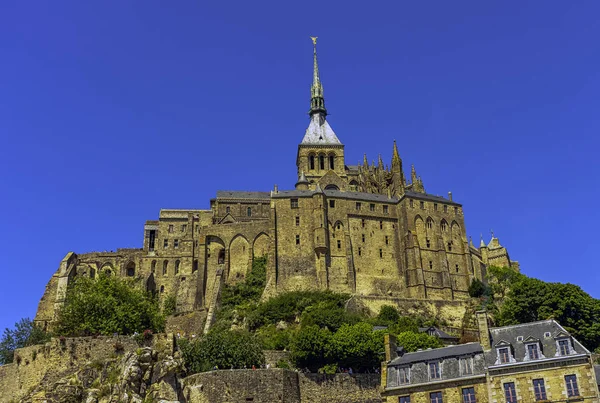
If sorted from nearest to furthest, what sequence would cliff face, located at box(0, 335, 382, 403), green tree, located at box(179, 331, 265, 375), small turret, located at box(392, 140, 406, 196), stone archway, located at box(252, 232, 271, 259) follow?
1. cliff face, located at box(0, 335, 382, 403)
2. green tree, located at box(179, 331, 265, 375)
3. stone archway, located at box(252, 232, 271, 259)
4. small turret, located at box(392, 140, 406, 196)

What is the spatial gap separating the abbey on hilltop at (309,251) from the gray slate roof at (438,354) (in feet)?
138

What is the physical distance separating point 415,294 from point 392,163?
3020cm

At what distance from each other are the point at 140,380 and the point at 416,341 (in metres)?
24.9

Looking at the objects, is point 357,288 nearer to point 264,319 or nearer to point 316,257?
point 316,257

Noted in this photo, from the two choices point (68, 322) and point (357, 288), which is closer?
point (68, 322)

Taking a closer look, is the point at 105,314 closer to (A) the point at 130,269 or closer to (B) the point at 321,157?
(A) the point at 130,269

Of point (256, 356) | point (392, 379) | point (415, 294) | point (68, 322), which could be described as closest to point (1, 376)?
point (68, 322)

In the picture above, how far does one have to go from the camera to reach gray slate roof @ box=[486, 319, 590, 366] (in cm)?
4441

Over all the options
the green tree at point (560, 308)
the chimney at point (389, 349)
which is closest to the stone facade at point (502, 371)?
the chimney at point (389, 349)

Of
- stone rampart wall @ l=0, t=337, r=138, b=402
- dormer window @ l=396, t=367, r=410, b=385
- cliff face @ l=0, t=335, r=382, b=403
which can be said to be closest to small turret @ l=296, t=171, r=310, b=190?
cliff face @ l=0, t=335, r=382, b=403

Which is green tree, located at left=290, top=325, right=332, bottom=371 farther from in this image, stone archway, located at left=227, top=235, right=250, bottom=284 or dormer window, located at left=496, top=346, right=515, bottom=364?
stone archway, located at left=227, top=235, right=250, bottom=284

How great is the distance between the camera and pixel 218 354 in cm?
5503

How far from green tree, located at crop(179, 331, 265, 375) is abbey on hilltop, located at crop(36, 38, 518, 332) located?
36061mm

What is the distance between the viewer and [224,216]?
110312 mm
